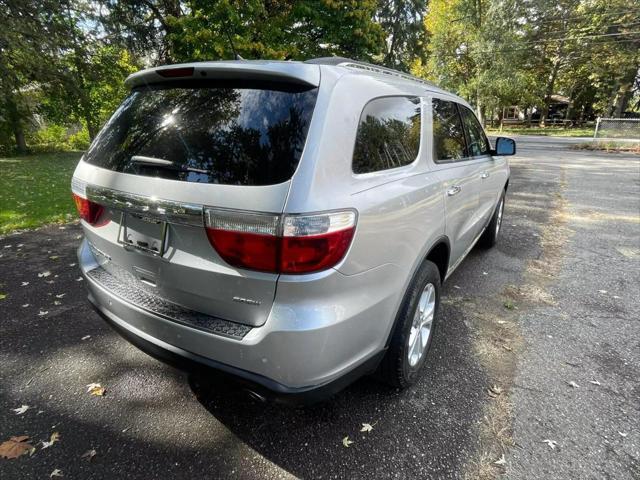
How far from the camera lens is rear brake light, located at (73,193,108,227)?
2016mm

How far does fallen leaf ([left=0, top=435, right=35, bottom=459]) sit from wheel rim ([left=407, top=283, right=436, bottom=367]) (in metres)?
2.05

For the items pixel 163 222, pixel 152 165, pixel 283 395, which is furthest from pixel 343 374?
pixel 152 165

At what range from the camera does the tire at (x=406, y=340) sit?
2066mm

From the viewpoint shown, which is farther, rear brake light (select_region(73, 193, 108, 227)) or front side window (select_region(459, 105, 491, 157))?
front side window (select_region(459, 105, 491, 157))

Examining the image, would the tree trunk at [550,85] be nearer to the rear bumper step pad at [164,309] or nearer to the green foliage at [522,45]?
the green foliage at [522,45]

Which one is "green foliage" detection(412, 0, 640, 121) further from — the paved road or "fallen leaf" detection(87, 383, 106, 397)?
"fallen leaf" detection(87, 383, 106, 397)

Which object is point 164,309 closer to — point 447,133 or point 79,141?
point 447,133

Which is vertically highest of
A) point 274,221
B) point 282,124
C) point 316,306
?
point 282,124

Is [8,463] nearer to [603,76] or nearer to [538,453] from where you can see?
[538,453]

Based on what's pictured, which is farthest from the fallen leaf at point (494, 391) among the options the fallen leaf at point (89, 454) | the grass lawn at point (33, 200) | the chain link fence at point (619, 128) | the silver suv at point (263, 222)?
the chain link fence at point (619, 128)

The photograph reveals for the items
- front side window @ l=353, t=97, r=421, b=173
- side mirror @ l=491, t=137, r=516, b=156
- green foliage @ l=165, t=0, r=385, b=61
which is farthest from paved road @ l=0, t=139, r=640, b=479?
green foliage @ l=165, t=0, r=385, b=61

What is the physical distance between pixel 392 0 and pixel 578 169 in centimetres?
1258

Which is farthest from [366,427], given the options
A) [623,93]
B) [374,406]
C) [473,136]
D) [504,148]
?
[623,93]

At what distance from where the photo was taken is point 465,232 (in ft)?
10.5
